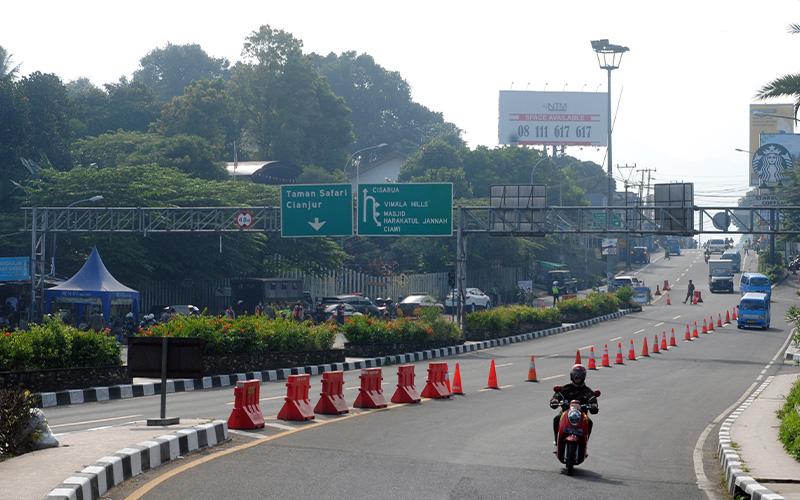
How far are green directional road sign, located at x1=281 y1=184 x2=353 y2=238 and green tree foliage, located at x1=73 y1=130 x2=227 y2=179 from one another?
20288 mm

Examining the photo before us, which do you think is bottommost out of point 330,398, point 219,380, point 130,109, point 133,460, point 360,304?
point 219,380

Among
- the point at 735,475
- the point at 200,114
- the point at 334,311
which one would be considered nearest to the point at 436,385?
the point at 735,475

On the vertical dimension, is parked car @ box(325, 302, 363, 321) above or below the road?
above

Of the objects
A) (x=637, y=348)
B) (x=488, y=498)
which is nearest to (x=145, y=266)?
(x=637, y=348)

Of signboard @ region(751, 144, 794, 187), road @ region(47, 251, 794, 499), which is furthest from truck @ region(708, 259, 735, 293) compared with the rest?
road @ region(47, 251, 794, 499)

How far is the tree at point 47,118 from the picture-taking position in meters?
60.4

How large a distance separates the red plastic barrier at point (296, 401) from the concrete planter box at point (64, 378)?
6.37 m

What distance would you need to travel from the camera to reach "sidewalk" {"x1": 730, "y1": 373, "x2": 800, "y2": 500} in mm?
10938

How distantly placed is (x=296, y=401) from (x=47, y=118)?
49070mm

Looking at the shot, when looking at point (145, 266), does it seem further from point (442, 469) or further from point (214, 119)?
point (442, 469)

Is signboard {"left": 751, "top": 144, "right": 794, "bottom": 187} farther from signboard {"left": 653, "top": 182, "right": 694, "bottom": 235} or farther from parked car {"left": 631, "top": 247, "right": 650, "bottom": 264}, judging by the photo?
signboard {"left": 653, "top": 182, "right": 694, "bottom": 235}

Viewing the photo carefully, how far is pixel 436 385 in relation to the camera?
22.2 metres

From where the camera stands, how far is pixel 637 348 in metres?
44.0

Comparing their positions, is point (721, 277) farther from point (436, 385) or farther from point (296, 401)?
point (296, 401)
